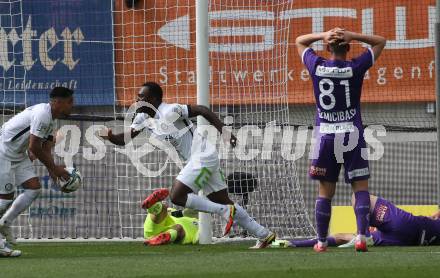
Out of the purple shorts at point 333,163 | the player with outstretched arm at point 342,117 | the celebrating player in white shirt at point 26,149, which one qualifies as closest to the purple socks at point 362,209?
the player with outstretched arm at point 342,117

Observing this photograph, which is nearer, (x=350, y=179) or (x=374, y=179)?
(x=350, y=179)

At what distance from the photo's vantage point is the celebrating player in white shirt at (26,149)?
10.6m

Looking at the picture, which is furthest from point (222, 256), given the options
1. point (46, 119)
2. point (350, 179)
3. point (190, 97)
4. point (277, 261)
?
point (190, 97)

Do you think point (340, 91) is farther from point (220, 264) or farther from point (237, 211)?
point (220, 264)

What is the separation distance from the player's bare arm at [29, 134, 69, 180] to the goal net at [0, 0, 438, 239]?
3715 millimetres

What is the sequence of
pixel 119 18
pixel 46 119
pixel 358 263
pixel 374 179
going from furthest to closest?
pixel 374 179
pixel 119 18
pixel 46 119
pixel 358 263

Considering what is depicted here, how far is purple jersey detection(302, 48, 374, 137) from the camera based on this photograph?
10.1 meters

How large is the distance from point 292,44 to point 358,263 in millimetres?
11712

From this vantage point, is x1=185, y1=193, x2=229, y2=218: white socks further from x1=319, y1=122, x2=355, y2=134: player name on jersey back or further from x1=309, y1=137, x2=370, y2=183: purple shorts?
x1=319, y1=122, x2=355, y2=134: player name on jersey back

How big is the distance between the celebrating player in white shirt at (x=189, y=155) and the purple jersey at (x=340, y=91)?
151 centimetres

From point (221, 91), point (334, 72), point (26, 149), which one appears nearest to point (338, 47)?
point (334, 72)

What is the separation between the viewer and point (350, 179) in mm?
10211

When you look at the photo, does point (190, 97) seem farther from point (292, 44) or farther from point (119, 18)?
point (292, 44)

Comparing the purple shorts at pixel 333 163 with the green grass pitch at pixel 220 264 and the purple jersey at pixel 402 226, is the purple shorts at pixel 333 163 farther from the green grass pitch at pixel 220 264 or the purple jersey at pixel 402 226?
A: the purple jersey at pixel 402 226
